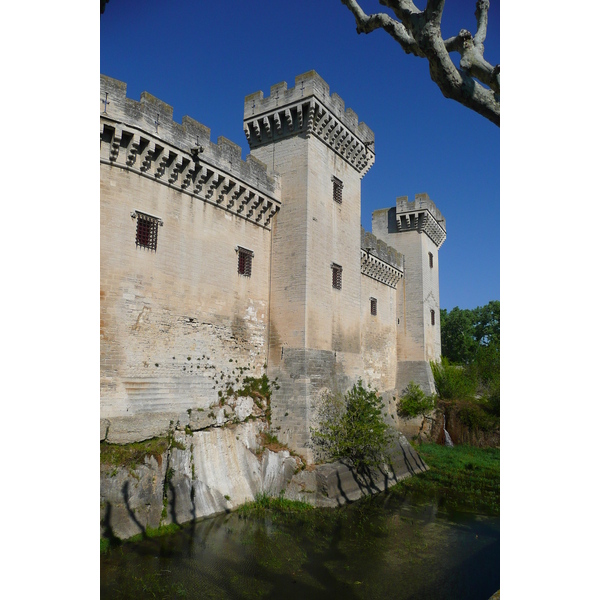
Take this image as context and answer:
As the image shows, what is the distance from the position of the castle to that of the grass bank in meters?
4.74

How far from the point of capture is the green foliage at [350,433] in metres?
15.0

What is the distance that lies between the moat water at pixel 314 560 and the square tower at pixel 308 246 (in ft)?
10.8

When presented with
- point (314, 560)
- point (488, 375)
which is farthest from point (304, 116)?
point (488, 375)

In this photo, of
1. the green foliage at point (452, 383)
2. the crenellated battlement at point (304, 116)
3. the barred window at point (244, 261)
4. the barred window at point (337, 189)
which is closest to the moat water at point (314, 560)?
the barred window at point (244, 261)

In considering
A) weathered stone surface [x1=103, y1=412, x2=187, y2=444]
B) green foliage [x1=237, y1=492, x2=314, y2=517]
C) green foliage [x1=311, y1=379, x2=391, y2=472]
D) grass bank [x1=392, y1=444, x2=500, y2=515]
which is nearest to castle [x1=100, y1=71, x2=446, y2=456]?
weathered stone surface [x1=103, y1=412, x2=187, y2=444]

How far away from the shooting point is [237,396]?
14.5 m

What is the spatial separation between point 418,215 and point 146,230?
1882 centimetres

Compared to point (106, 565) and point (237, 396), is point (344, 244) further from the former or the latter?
point (106, 565)

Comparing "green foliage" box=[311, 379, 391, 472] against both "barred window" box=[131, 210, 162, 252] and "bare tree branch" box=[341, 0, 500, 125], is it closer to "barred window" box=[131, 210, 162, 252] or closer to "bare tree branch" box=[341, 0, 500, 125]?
"barred window" box=[131, 210, 162, 252]

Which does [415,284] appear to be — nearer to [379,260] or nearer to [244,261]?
[379,260]

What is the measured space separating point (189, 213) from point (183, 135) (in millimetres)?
2290

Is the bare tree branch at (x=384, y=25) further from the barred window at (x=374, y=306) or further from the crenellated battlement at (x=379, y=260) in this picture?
the barred window at (x=374, y=306)

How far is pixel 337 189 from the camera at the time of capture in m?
18.6

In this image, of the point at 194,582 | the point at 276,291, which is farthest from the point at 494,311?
the point at 194,582
